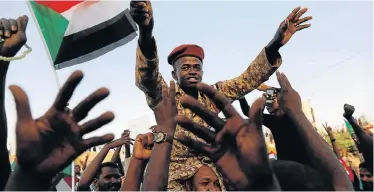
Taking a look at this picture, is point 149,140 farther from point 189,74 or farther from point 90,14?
point 90,14

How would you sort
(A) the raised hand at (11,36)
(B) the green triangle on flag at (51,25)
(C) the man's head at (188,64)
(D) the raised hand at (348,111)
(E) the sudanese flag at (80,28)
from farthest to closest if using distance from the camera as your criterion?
(B) the green triangle on flag at (51,25) < (D) the raised hand at (348,111) < (E) the sudanese flag at (80,28) < (C) the man's head at (188,64) < (A) the raised hand at (11,36)

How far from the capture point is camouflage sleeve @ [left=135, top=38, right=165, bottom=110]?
2600mm

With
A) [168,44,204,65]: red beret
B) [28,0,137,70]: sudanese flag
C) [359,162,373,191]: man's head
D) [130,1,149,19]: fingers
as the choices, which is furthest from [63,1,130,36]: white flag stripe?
[359,162,373,191]: man's head

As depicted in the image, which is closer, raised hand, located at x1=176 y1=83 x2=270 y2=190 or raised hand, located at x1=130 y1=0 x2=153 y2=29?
raised hand, located at x1=176 y1=83 x2=270 y2=190

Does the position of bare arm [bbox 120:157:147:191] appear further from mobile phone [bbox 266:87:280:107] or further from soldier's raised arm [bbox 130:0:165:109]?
mobile phone [bbox 266:87:280:107]

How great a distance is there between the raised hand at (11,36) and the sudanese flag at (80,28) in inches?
45.6

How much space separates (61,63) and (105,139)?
7.11 feet

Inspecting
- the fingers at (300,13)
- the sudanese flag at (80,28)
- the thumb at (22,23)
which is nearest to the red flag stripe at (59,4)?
the sudanese flag at (80,28)

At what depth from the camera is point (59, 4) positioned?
12.4 feet

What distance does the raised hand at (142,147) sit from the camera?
216 centimetres

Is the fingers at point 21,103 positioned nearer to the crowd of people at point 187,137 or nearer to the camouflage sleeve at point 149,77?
the crowd of people at point 187,137

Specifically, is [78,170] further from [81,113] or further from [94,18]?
[81,113]

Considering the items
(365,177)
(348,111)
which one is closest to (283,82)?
(348,111)

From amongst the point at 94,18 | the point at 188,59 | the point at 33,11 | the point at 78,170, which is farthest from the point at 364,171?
the point at 78,170
